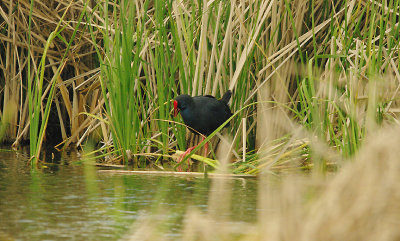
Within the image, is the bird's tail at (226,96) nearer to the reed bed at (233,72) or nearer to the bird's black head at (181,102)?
the reed bed at (233,72)

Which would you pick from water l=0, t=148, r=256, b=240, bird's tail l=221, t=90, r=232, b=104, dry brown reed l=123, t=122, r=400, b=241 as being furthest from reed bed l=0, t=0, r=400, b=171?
dry brown reed l=123, t=122, r=400, b=241

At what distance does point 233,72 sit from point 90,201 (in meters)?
1.93

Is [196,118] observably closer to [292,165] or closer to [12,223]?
[292,165]

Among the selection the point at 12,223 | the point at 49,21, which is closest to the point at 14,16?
the point at 49,21

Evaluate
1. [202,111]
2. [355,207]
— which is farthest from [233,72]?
[355,207]

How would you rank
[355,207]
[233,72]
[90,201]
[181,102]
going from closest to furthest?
[355,207]
[90,201]
[181,102]
[233,72]

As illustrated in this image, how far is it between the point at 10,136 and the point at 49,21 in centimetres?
98

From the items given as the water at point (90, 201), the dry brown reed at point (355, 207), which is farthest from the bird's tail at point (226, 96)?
the dry brown reed at point (355, 207)

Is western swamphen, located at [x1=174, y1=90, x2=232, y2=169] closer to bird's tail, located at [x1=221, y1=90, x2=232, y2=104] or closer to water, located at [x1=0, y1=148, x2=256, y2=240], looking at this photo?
bird's tail, located at [x1=221, y1=90, x2=232, y2=104]

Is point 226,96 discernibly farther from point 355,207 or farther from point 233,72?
point 355,207

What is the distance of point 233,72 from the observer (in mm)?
5102

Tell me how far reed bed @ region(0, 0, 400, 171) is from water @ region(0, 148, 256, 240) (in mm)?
374

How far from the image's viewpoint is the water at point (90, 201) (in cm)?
291

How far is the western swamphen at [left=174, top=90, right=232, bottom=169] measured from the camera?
484cm
